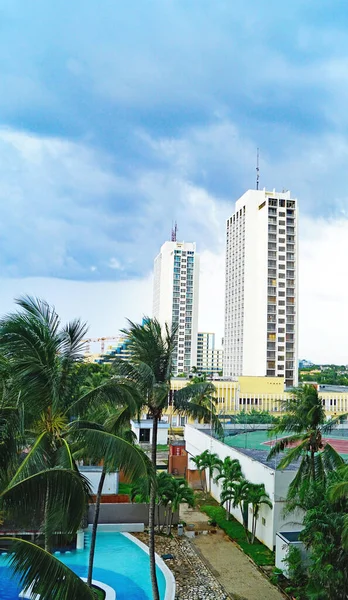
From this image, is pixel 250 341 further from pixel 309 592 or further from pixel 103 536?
pixel 309 592

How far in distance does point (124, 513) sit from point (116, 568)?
14.0 feet

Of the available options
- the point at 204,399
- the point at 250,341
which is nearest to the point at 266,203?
the point at 250,341

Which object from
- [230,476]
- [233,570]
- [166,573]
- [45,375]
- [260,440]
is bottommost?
[233,570]

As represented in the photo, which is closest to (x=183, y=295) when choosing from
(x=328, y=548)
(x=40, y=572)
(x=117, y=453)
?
(x=328, y=548)

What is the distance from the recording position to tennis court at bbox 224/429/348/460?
2978cm

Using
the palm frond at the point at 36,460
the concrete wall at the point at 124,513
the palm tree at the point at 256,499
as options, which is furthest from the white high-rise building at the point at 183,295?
the palm frond at the point at 36,460

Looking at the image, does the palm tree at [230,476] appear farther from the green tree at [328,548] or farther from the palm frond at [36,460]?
the palm frond at [36,460]

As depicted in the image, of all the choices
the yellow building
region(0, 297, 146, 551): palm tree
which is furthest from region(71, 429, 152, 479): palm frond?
the yellow building

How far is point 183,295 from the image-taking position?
113688 mm

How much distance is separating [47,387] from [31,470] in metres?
1.88

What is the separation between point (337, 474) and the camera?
49.5 feet

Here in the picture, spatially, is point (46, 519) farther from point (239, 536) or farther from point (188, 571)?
point (239, 536)

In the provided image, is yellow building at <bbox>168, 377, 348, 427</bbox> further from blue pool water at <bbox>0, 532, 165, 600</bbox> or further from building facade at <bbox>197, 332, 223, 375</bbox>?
building facade at <bbox>197, 332, 223, 375</bbox>

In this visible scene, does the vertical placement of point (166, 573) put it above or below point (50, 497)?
below
